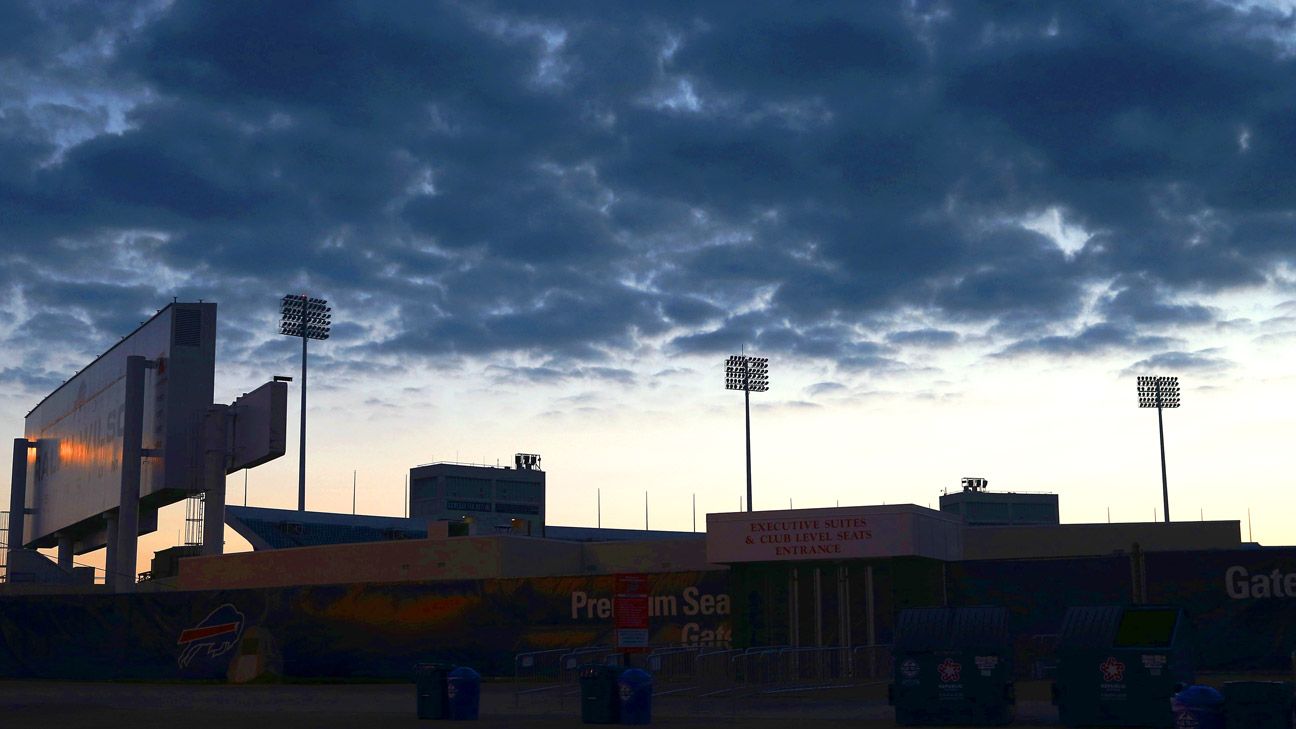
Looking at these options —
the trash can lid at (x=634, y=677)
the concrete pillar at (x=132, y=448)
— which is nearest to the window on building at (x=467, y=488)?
the concrete pillar at (x=132, y=448)

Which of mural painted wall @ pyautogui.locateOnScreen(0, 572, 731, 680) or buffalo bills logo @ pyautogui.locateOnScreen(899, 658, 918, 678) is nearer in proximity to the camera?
buffalo bills logo @ pyautogui.locateOnScreen(899, 658, 918, 678)

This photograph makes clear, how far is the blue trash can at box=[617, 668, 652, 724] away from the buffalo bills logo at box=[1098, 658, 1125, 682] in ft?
22.9

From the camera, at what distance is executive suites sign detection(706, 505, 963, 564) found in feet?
104

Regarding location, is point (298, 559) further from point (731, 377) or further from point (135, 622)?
point (731, 377)

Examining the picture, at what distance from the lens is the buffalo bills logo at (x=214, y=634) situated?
38094 millimetres

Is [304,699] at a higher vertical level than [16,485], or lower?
lower

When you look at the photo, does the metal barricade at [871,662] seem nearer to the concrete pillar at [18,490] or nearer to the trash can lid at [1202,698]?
the trash can lid at [1202,698]

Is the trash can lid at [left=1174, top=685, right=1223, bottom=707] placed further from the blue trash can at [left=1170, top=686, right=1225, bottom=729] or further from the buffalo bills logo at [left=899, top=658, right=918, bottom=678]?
the buffalo bills logo at [left=899, top=658, right=918, bottom=678]

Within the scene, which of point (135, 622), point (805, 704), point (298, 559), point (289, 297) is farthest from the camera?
point (289, 297)

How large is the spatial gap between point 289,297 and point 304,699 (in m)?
70.1

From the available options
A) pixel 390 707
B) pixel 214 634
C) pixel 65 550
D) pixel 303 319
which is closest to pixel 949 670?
pixel 390 707

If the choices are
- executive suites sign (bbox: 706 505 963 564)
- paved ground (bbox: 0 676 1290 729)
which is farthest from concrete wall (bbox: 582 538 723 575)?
executive suites sign (bbox: 706 505 963 564)

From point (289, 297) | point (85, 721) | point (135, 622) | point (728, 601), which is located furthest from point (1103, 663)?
point (289, 297)

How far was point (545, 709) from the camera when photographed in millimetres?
27469
